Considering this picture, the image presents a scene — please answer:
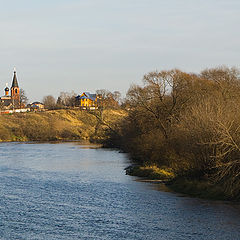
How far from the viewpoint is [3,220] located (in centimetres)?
2236

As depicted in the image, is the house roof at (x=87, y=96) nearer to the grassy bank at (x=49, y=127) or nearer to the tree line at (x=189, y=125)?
the grassy bank at (x=49, y=127)

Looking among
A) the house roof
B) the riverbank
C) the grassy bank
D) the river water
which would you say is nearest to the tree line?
the riverbank

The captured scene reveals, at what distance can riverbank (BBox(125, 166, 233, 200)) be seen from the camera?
86.9 feet

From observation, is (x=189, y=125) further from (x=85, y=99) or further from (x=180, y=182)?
(x=85, y=99)

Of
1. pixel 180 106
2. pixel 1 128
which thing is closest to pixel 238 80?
pixel 180 106

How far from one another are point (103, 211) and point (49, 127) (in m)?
84.9

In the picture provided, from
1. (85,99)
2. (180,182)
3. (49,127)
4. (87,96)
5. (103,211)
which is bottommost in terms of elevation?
(103,211)

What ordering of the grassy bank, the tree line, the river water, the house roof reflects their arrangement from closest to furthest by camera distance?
the river water
the tree line
the grassy bank
the house roof

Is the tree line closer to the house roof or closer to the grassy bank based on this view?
the grassy bank

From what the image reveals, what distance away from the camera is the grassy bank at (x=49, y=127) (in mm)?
97031

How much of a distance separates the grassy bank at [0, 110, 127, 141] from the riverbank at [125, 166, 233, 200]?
51098 mm

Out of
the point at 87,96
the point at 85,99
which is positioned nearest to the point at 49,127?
the point at 85,99

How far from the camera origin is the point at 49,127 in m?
108

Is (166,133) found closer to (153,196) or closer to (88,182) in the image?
(88,182)
